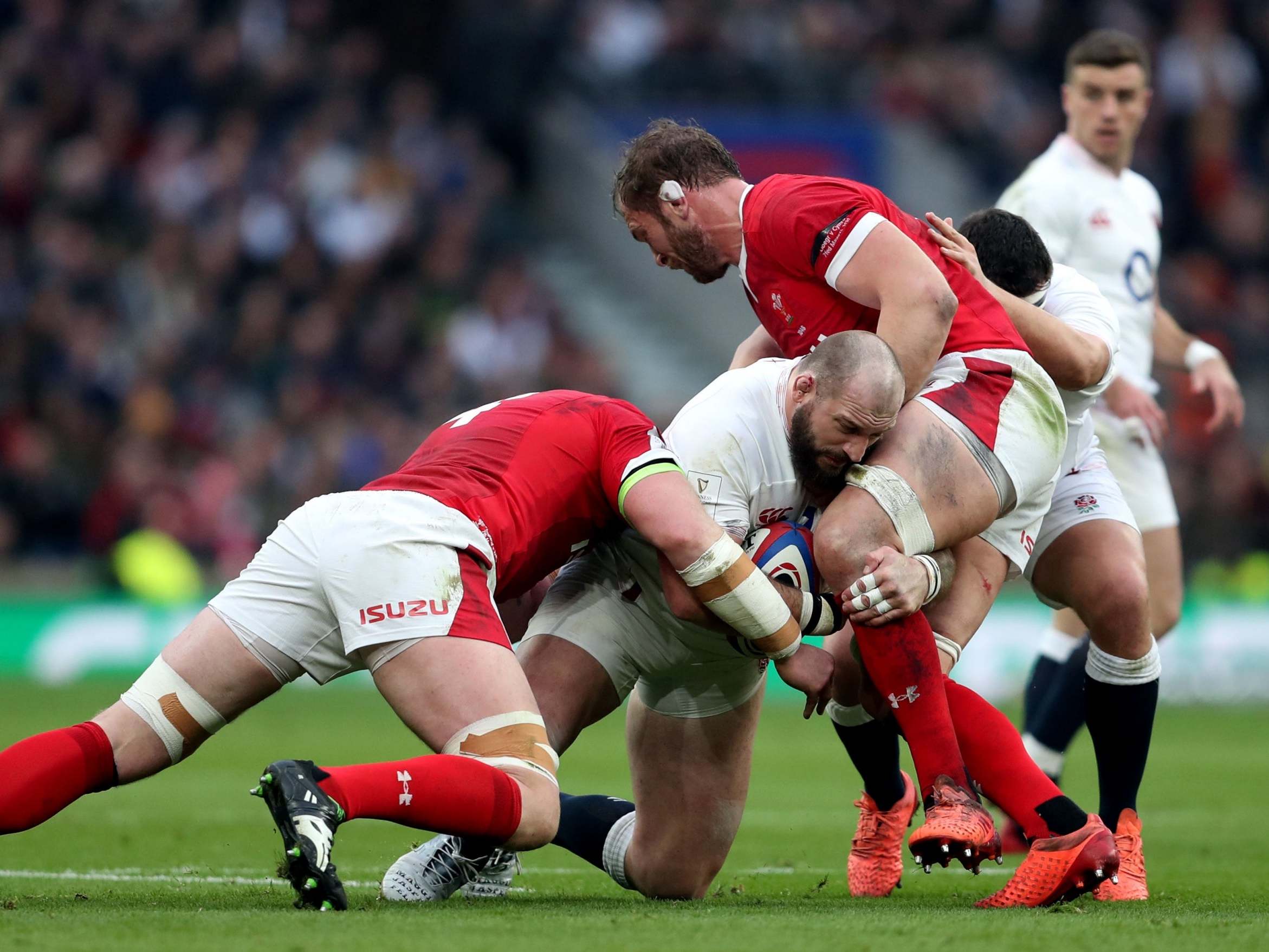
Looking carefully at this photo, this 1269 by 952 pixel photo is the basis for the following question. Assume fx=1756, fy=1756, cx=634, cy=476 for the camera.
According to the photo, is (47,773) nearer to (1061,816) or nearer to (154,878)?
(154,878)

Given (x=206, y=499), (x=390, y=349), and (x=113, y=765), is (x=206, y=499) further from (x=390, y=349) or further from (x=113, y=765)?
(x=113, y=765)

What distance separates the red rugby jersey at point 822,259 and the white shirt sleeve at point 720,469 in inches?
17.4

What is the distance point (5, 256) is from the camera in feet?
48.2

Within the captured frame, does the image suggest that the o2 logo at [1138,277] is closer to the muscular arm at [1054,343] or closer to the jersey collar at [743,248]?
the muscular arm at [1054,343]

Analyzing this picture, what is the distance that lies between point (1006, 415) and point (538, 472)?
1.29m

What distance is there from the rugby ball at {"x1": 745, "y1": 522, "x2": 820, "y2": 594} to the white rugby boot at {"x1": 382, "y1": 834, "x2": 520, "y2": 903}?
41.5 inches

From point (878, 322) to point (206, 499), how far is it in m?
10.0

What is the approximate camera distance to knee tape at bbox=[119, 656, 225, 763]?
4406mm

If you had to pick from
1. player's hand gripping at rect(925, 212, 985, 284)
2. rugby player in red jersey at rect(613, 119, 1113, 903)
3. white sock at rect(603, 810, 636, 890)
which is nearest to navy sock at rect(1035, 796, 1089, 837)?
rugby player in red jersey at rect(613, 119, 1113, 903)

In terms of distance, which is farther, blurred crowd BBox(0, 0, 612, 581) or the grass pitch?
blurred crowd BBox(0, 0, 612, 581)

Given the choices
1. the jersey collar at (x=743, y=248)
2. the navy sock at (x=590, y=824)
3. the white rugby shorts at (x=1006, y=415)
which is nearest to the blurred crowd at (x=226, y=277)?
the navy sock at (x=590, y=824)

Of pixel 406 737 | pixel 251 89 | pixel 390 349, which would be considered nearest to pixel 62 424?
pixel 390 349

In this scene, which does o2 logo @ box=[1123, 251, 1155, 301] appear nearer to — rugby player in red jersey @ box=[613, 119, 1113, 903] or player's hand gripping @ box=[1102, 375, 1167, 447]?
player's hand gripping @ box=[1102, 375, 1167, 447]

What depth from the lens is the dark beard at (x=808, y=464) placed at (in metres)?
4.63
